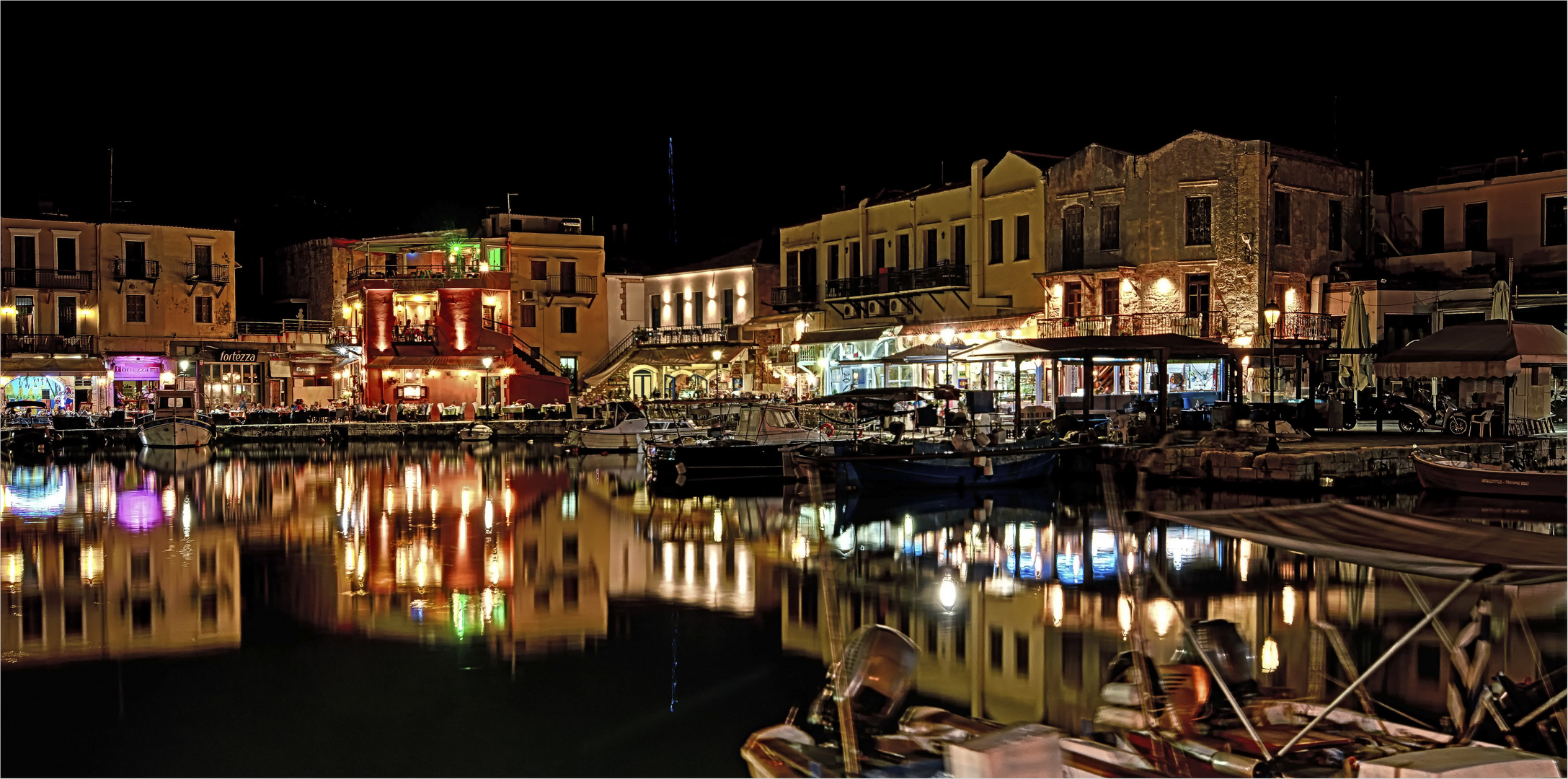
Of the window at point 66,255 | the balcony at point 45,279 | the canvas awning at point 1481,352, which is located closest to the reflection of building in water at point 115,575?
the canvas awning at point 1481,352

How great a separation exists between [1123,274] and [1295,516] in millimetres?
29286

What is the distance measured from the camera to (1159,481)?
26438 millimetres

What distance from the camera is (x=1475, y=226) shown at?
36469 mm

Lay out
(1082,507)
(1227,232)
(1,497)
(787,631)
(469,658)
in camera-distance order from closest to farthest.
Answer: (469,658) < (787,631) < (1082,507) < (1,497) < (1227,232)

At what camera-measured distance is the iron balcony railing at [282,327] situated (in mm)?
53656

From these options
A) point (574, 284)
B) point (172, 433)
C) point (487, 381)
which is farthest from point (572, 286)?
point (172, 433)

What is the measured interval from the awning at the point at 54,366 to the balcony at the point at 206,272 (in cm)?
501

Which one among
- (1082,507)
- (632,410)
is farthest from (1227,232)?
(632,410)

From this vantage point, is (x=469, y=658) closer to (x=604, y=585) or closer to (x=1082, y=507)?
(x=604, y=585)

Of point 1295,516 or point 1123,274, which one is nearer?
point 1295,516

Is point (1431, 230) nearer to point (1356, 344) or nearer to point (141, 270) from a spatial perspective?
point (1356, 344)

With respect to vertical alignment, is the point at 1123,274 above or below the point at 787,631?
above

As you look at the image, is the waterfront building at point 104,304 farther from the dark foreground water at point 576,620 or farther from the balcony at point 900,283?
the dark foreground water at point 576,620

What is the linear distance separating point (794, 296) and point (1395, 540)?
4102cm
